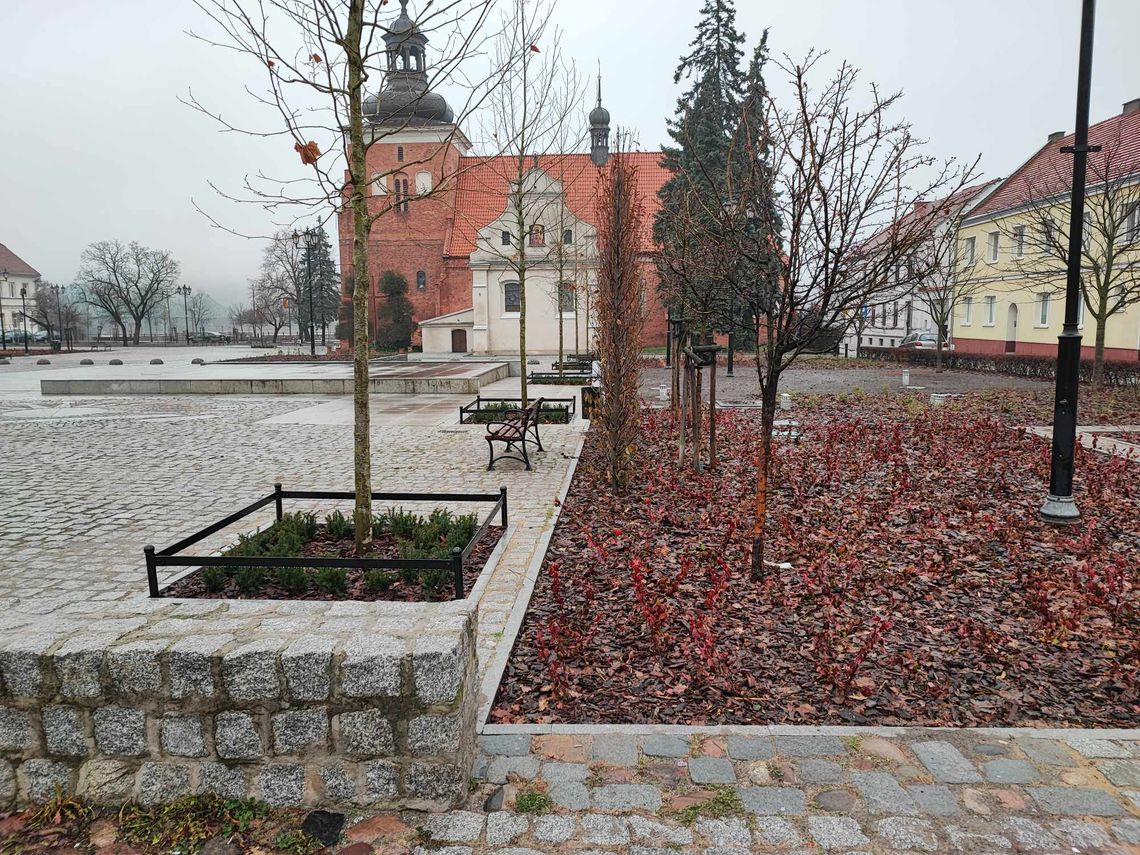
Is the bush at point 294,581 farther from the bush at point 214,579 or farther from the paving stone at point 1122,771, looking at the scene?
the paving stone at point 1122,771

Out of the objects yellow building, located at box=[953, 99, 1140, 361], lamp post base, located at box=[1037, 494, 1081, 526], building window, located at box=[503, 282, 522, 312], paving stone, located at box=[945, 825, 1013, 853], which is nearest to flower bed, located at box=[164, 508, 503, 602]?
paving stone, located at box=[945, 825, 1013, 853]

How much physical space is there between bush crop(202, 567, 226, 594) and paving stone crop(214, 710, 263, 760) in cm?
269

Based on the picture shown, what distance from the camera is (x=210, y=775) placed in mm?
3359

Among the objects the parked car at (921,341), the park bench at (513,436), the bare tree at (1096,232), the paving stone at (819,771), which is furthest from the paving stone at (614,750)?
the parked car at (921,341)

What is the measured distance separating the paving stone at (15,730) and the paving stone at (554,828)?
2237 millimetres

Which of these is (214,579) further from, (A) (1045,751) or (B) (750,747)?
(A) (1045,751)

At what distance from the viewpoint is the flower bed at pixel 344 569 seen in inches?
223

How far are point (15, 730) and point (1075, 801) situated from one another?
4616mm

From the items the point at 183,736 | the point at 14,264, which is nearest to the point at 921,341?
the point at 183,736

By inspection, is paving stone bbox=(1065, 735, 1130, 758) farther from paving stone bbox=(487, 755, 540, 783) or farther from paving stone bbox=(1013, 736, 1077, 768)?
paving stone bbox=(487, 755, 540, 783)

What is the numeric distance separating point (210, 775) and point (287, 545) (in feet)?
9.92

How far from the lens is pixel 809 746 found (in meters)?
3.82

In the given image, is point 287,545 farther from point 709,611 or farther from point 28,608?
point 709,611

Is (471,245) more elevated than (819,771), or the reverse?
(471,245)
